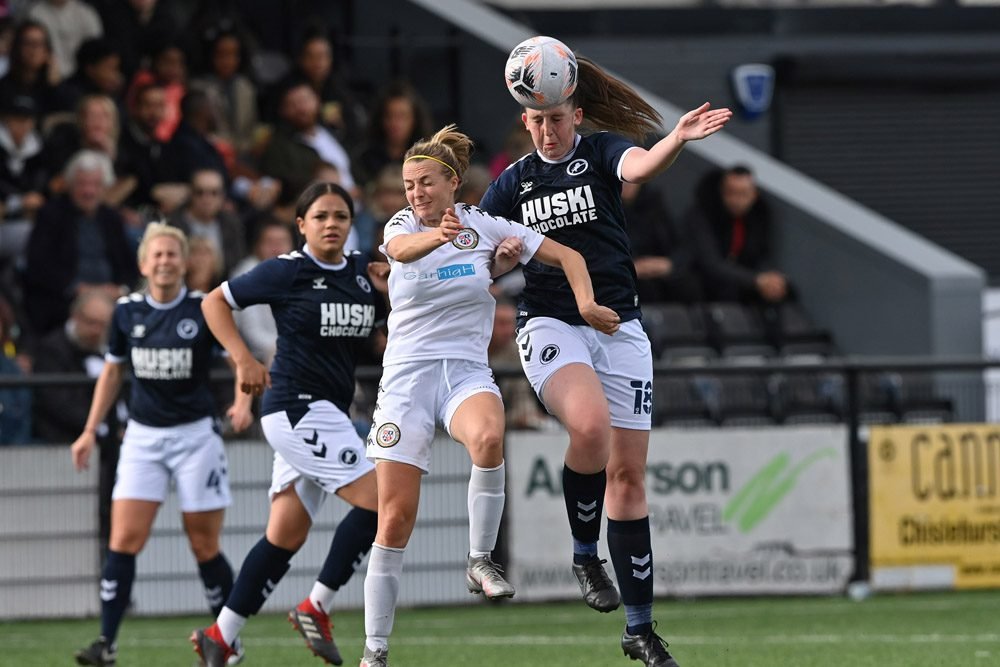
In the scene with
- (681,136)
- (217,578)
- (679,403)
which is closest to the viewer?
(681,136)

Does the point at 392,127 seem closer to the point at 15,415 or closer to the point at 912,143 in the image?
the point at 15,415

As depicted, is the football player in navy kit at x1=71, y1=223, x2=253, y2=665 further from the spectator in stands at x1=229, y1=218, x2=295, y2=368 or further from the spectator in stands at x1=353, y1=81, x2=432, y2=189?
the spectator in stands at x1=353, y1=81, x2=432, y2=189

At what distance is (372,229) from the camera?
14.4m

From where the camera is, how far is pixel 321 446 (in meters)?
8.47

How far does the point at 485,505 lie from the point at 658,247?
834cm

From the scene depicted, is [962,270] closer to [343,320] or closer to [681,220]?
[681,220]

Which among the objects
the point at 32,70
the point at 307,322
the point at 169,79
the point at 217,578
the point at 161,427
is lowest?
the point at 217,578

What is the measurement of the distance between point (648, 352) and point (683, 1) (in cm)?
1209

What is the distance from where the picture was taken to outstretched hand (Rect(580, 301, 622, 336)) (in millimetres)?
7230

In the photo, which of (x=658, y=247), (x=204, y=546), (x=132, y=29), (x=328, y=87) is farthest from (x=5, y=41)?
(x=204, y=546)

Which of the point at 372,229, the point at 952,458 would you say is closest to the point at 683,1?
the point at 372,229

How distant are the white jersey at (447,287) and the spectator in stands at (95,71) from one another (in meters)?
7.73

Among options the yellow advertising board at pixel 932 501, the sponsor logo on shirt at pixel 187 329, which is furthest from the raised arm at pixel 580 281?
the yellow advertising board at pixel 932 501

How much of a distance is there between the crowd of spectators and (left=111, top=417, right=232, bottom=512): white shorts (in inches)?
100
